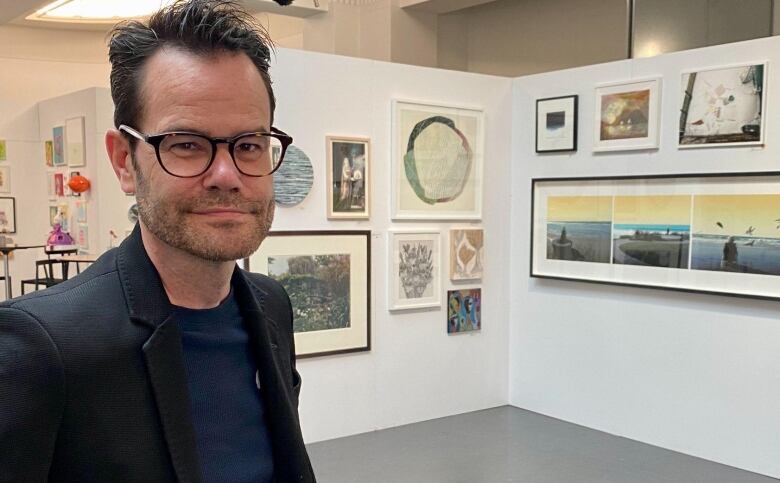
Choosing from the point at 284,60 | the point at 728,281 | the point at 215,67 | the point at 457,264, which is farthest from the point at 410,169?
the point at 215,67

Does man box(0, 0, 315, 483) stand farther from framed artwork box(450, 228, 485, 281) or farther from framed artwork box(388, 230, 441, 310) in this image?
framed artwork box(450, 228, 485, 281)

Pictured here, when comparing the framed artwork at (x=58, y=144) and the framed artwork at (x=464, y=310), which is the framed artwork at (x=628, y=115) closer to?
the framed artwork at (x=464, y=310)

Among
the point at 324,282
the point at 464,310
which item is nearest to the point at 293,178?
the point at 324,282

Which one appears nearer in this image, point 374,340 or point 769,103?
point 769,103

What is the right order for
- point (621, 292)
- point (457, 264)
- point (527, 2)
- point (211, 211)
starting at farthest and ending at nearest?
point (527, 2), point (457, 264), point (621, 292), point (211, 211)

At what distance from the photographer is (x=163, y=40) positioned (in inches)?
48.3

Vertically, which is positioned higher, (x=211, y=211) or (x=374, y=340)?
(x=211, y=211)

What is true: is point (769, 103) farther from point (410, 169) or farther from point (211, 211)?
point (211, 211)

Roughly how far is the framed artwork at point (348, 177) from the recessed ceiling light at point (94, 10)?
6533 mm

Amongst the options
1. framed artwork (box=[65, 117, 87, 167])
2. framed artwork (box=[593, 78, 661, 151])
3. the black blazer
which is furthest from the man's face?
framed artwork (box=[65, 117, 87, 167])

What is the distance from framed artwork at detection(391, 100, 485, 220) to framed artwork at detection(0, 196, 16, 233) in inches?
288

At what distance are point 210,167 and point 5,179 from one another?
33.4 ft

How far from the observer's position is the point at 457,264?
17.9 ft

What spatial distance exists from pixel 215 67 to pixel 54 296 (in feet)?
1.53
